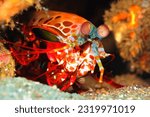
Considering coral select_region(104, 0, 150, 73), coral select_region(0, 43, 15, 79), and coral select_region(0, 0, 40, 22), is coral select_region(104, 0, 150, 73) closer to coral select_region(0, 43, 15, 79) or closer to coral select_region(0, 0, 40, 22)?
coral select_region(0, 43, 15, 79)

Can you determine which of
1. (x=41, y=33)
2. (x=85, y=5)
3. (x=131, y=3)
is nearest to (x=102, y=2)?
(x=85, y=5)

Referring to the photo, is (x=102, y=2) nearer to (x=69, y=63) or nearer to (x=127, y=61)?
(x=127, y=61)

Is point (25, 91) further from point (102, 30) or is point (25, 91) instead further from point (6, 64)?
point (102, 30)

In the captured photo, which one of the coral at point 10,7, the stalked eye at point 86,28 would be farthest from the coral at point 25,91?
the stalked eye at point 86,28

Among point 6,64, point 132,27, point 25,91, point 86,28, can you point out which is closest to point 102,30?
point 86,28

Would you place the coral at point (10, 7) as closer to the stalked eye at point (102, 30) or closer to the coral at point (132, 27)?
the stalked eye at point (102, 30)

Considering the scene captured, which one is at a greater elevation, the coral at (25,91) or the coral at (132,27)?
the coral at (132,27)

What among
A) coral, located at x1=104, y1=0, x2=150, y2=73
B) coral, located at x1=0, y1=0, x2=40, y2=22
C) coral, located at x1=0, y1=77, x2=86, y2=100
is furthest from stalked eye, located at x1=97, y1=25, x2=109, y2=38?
coral, located at x1=0, y1=77, x2=86, y2=100
